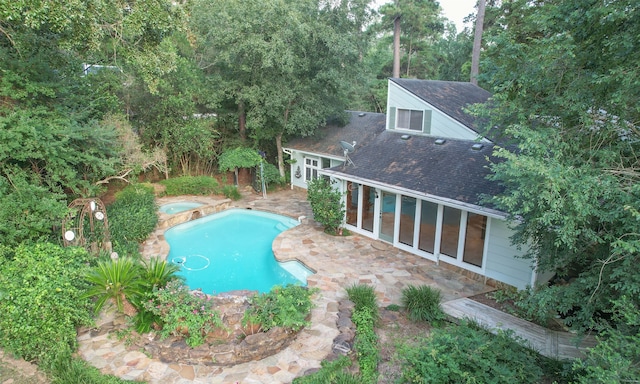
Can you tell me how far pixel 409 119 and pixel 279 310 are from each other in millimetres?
10028

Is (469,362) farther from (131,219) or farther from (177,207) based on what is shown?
(177,207)

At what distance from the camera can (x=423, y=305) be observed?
7.98 m

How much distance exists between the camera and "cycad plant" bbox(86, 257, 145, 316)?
7.08 m

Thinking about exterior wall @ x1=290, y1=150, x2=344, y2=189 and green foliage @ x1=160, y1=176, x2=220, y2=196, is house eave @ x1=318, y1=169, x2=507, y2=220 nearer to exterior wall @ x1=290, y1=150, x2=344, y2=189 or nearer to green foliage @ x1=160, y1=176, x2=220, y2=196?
exterior wall @ x1=290, y1=150, x2=344, y2=189

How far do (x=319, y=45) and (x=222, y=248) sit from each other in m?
9.76

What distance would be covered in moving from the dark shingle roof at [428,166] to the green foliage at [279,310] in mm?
5211

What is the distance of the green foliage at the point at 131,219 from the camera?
36.8 ft

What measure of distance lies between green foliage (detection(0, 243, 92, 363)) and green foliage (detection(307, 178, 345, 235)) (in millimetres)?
7676

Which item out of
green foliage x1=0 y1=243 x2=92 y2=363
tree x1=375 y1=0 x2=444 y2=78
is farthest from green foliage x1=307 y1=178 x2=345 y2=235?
tree x1=375 y1=0 x2=444 y2=78

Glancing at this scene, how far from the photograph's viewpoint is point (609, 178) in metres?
5.06

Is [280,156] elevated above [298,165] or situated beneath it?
elevated above

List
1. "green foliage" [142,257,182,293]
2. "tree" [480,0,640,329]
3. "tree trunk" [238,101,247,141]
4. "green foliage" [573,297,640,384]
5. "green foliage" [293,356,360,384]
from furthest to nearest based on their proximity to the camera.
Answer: "tree trunk" [238,101,247,141] < "green foliage" [142,257,182,293] < "green foliage" [293,356,360,384] < "tree" [480,0,640,329] < "green foliage" [573,297,640,384]

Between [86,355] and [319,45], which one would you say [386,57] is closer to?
[319,45]

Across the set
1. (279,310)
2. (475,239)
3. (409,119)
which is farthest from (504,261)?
(409,119)
